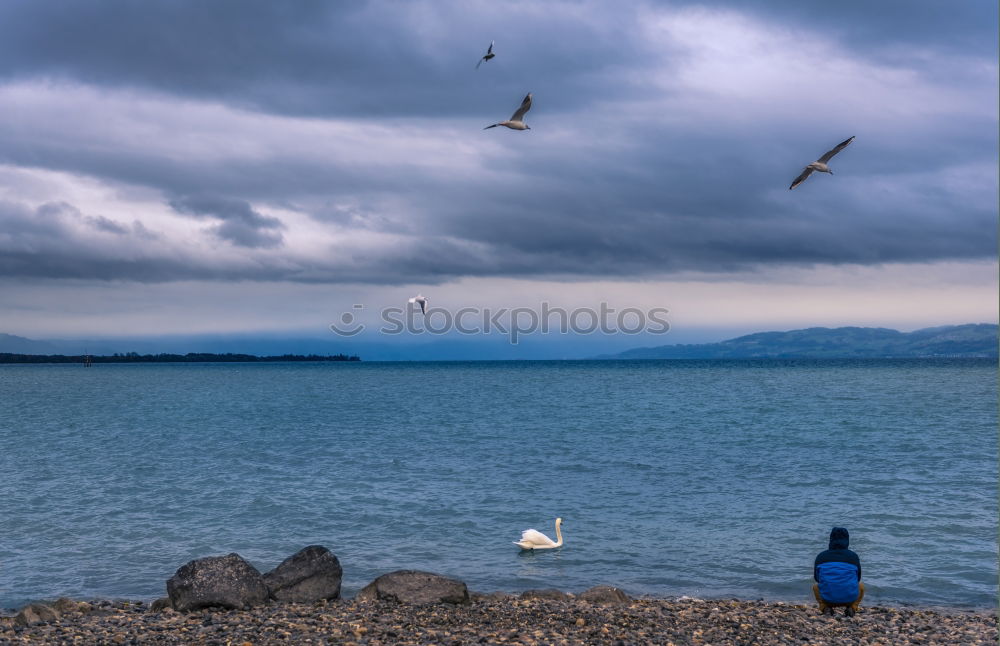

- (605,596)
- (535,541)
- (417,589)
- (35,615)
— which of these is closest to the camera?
(35,615)

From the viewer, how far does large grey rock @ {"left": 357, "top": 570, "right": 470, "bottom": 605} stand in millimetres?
16297

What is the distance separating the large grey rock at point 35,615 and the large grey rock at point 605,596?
9.92 m

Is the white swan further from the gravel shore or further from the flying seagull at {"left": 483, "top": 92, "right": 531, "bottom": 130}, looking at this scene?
the flying seagull at {"left": 483, "top": 92, "right": 531, "bottom": 130}

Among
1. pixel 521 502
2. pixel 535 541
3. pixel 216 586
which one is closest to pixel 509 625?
pixel 216 586

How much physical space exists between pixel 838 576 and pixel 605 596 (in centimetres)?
442

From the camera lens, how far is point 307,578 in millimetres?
16891

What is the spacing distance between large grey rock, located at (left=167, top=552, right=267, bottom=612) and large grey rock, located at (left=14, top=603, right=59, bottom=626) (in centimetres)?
206

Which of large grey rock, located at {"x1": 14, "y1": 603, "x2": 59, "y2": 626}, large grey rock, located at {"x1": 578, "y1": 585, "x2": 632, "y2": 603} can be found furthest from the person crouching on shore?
large grey rock, located at {"x1": 14, "y1": 603, "x2": 59, "y2": 626}

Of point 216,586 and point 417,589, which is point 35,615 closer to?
point 216,586

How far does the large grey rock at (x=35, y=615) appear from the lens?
15282 millimetres

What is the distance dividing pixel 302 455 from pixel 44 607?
2733 centimetres

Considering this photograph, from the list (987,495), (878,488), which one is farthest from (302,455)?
Answer: (987,495)

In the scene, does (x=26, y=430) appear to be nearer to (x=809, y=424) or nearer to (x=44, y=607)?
(x=44, y=607)

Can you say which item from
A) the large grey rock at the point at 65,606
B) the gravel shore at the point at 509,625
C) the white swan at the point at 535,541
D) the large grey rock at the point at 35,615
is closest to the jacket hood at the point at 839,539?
the gravel shore at the point at 509,625
